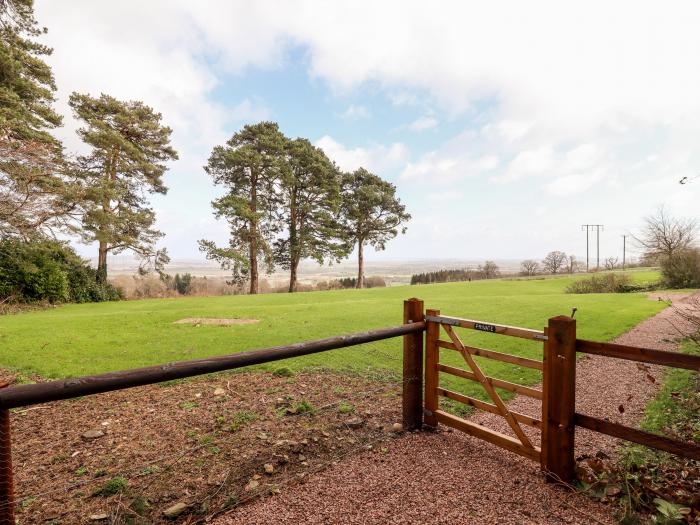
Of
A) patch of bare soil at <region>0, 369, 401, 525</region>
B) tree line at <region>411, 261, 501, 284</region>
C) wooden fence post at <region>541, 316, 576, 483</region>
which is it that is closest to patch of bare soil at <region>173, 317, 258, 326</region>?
patch of bare soil at <region>0, 369, 401, 525</region>

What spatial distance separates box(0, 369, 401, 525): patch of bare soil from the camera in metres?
3.04

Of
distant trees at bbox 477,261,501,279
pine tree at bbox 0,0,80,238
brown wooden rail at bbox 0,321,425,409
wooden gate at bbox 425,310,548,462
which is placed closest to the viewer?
brown wooden rail at bbox 0,321,425,409

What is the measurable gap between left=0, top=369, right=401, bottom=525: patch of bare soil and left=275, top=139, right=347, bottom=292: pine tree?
24459 mm

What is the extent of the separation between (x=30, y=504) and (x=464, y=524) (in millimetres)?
3563

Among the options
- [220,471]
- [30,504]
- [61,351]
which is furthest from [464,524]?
[61,351]

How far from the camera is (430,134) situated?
119 feet

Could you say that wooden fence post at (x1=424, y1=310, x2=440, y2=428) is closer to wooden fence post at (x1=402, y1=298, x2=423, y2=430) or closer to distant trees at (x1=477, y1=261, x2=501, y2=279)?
wooden fence post at (x1=402, y1=298, x2=423, y2=430)

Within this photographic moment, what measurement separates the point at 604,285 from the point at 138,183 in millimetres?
32887

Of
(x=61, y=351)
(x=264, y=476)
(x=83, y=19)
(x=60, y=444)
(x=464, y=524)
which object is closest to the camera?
(x=464, y=524)

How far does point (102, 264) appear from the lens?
2175 cm

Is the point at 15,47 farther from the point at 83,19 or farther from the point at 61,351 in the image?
the point at 61,351

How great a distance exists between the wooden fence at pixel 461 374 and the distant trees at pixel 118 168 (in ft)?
66.8

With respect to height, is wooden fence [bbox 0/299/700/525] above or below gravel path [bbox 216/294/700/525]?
above

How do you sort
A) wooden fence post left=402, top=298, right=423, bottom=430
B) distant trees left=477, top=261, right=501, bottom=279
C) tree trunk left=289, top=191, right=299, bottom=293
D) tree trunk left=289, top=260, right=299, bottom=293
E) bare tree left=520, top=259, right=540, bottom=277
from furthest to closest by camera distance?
bare tree left=520, top=259, right=540, bottom=277
distant trees left=477, top=261, right=501, bottom=279
tree trunk left=289, top=260, right=299, bottom=293
tree trunk left=289, top=191, right=299, bottom=293
wooden fence post left=402, top=298, right=423, bottom=430
